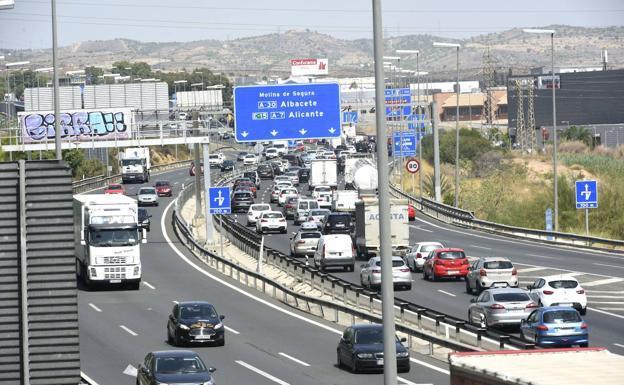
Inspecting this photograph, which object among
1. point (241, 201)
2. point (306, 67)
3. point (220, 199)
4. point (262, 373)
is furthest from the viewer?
point (306, 67)

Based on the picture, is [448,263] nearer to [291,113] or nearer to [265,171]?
[291,113]

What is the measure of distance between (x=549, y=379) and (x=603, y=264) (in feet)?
132

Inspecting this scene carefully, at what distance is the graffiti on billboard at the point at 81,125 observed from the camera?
81938 millimetres

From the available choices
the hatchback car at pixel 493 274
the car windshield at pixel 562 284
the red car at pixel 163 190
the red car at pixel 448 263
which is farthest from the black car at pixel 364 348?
the red car at pixel 163 190

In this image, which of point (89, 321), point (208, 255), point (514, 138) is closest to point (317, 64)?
point (514, 138)

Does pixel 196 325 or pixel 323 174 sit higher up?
pixel 323 174

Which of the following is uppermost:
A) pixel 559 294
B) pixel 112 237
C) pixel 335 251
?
pixel 112 237

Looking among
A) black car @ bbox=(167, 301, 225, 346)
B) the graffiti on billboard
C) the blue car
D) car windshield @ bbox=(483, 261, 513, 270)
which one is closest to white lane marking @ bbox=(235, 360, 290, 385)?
black car @ bbox=(167, 301, 225, 346)

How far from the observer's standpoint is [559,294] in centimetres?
3856

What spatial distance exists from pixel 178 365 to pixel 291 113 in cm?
2718

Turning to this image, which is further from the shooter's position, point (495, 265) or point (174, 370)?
point (495, 265)

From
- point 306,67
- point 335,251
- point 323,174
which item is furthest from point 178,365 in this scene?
point 306,67

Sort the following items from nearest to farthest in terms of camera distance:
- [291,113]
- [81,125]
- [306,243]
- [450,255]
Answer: [450,255]
[291,113]
[306,243]
[81,125]

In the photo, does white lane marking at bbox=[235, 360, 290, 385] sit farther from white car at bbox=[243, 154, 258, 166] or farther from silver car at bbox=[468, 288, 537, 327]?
white car at bbox=[243, 154, 258, 166]
